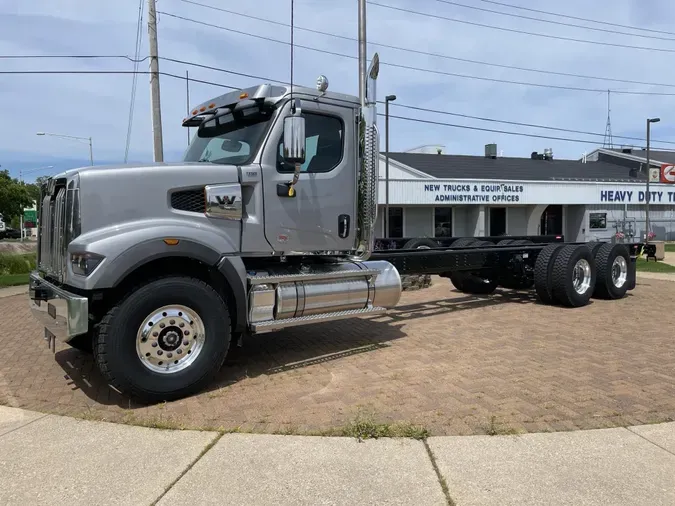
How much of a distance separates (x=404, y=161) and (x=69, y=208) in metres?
27.0

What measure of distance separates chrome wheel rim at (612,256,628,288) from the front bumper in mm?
9197

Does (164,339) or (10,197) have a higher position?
(10,197)

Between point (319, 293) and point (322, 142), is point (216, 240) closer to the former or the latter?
point (319, 293)

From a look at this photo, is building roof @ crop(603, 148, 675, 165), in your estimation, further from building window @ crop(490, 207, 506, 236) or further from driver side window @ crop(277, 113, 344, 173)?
driver side window @ crop(277, 113, 344, 173)

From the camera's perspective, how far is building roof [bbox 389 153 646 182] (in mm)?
30344

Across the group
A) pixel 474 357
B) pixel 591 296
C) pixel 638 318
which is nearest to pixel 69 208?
pixel 474 357

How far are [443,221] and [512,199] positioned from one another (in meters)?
3.81

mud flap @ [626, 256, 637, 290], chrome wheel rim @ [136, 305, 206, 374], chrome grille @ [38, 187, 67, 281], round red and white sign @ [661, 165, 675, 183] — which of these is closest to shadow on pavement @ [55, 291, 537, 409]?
chrome wheel rim @ [136, 305, 206, 374]

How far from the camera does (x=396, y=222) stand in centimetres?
2856

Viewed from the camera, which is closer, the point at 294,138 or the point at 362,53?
the point at 294,138

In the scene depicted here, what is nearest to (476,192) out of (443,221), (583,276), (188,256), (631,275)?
(443,221)

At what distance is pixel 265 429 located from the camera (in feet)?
13.0

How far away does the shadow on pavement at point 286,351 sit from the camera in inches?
203

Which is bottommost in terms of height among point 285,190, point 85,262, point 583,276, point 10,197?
point 583,276
